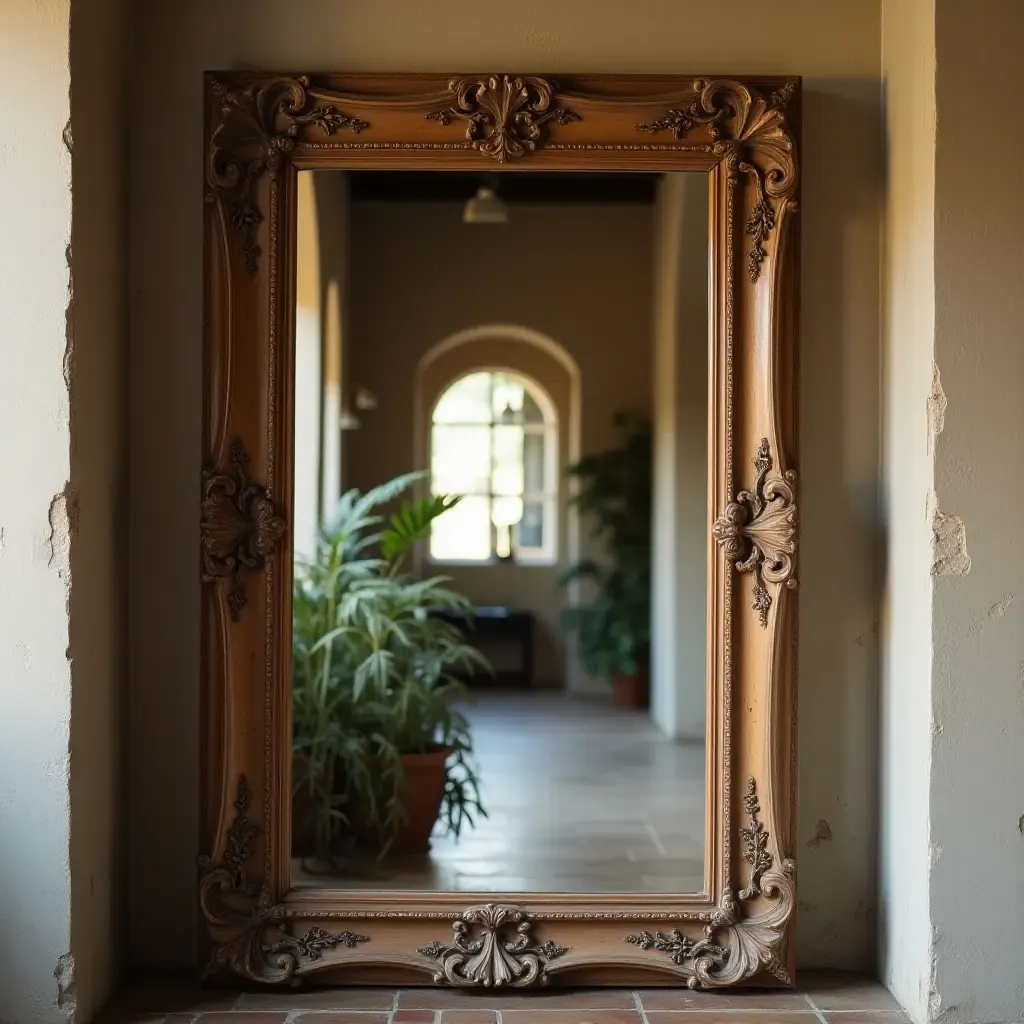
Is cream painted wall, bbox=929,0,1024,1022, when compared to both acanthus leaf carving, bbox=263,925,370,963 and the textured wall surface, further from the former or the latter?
the textured wall surface

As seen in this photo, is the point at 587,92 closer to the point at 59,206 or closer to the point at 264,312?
the point at 264,312

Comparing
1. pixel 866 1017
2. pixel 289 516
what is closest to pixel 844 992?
pixel 866 1017

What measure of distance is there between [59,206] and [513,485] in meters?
6.91

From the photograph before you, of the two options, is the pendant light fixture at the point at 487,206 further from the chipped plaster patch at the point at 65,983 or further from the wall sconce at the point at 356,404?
the chipped plaster patch at the point at 65,983

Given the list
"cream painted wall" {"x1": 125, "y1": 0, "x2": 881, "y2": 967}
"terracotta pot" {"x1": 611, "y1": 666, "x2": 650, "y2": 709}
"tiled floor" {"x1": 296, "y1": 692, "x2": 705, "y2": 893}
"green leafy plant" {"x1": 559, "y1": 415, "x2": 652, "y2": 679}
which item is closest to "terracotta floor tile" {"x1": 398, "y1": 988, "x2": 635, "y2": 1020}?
"tiled floor" {"x1": 296, "y1": 692, "x2": 705, "y2": 893}

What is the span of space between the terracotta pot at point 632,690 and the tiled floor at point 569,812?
0.21 feet

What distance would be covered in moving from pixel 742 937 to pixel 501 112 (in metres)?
2.36

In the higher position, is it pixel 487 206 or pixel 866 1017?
pixel 487 206

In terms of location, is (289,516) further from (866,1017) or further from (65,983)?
(866,1017)

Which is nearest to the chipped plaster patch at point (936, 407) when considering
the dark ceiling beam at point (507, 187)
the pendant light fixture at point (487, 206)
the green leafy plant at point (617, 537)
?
the dark ceiling beam at point (507, 187)

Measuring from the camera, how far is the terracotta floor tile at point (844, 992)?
11.7 feet

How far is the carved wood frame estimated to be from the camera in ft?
12.0

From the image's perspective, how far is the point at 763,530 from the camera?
3.68m

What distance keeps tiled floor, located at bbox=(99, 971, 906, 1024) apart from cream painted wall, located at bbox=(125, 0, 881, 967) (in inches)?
9.1
